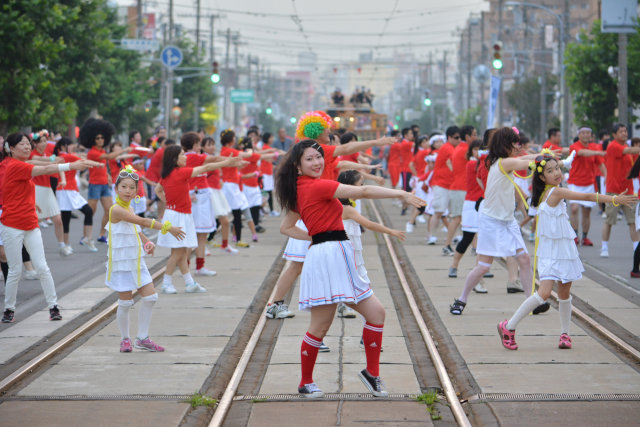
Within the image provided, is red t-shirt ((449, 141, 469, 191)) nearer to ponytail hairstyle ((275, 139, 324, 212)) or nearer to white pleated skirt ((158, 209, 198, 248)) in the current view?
white pleated skirt ((158, 209, 198, 248))

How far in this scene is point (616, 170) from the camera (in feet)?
51.7

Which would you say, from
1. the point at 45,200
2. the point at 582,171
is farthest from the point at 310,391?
the point at 582,171

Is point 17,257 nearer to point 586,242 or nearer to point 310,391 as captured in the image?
point 310,391

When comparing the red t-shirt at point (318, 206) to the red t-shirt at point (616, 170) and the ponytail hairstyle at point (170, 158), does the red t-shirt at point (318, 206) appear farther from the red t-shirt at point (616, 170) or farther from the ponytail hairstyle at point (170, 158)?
the red t-shirt at point (616, 170)

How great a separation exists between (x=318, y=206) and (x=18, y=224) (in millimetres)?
4597

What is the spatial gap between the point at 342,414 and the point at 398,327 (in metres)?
3.27

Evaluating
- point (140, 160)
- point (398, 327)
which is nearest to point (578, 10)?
point (140, 160)

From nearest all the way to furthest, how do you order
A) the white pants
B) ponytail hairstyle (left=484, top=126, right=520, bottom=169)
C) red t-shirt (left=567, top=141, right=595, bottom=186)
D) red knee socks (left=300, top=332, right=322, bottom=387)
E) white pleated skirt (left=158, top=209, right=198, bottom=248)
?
red knee socks (left=300, top=332, right=322, bottom=387), ponytail hairstyle (left=484, top=126, right=520, bottom=169), the white pants, white pleated skirt (left=158, top=209, right=198, bottom=248), red t-shirt (left=567, top=141, right=595, bottom=186)

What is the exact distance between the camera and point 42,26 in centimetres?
2072

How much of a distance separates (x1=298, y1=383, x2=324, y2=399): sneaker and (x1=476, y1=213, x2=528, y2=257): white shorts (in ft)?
12.5

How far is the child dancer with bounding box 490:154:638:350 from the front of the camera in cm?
865

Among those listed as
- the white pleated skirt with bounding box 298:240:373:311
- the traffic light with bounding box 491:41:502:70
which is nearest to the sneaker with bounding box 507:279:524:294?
the white pleated skirt with bounding box 298:240:373:311

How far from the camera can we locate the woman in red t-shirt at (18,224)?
33.3 feet

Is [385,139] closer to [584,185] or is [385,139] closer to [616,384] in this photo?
[616,384]
